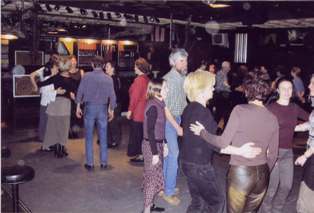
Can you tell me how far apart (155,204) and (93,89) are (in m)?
2.06

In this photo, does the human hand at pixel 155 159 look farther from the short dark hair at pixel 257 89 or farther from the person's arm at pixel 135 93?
the person's arm at pixel 135 93

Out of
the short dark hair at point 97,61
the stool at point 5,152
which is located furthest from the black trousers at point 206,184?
the stool at point 5,152

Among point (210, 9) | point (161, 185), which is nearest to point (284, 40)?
point (210, 9)

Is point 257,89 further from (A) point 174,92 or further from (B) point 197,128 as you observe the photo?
(A) point 174,92

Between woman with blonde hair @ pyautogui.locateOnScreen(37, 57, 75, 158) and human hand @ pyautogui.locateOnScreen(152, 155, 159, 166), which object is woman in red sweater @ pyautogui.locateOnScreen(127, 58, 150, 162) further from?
human hand @ pyautogui.locateOnScreen(152, 155, 159, 166)

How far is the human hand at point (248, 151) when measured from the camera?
300cm

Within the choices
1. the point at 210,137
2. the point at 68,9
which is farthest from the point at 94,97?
the point at 68,9

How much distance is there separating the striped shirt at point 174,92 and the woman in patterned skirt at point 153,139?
54 cm

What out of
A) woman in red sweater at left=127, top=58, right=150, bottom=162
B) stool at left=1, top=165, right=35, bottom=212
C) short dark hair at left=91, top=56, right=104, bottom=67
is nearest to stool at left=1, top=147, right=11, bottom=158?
woman in red sweater at left=127, top=58, right=150, bottom=162

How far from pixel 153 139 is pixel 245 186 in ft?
4.05

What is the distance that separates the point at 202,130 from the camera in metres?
3.16

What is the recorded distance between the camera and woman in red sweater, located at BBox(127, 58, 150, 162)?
612cm

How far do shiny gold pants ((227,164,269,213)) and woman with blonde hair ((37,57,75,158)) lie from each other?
4138mm

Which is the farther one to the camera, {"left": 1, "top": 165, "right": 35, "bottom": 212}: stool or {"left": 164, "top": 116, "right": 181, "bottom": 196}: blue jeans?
{"left": 164, "top": 116, "right": 181, "bottom": 196}: blue jeans
